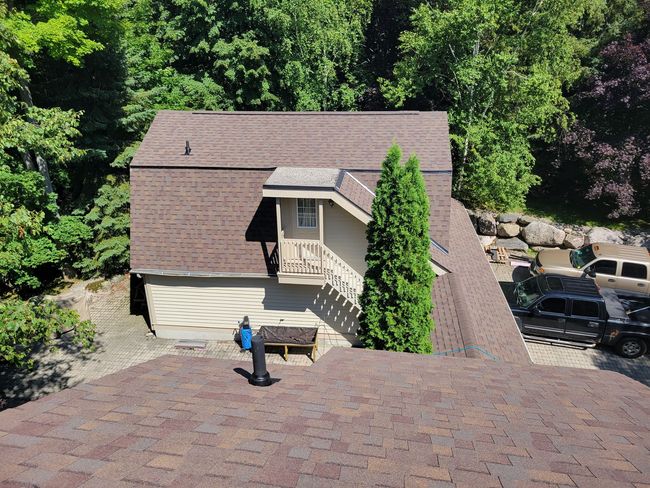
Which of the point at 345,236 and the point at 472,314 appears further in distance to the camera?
the point at 345,236

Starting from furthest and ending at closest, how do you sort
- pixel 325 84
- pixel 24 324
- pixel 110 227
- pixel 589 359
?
pixel 325 84, pixel 110 227, pixel 589 359, pixel 24 324

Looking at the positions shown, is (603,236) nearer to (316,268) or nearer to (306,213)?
(306,213)

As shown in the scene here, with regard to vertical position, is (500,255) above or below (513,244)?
below

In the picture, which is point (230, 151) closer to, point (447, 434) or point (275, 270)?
point (275, 270)

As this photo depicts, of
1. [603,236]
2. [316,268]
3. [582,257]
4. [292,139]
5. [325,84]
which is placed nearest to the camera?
[316,268]

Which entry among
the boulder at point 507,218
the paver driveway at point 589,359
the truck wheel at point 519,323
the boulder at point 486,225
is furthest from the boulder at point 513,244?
the truck wheel at point 519,323

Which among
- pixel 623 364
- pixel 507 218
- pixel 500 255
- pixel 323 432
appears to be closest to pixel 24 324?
pixel 323 432

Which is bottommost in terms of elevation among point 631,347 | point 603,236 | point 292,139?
point 631,347
